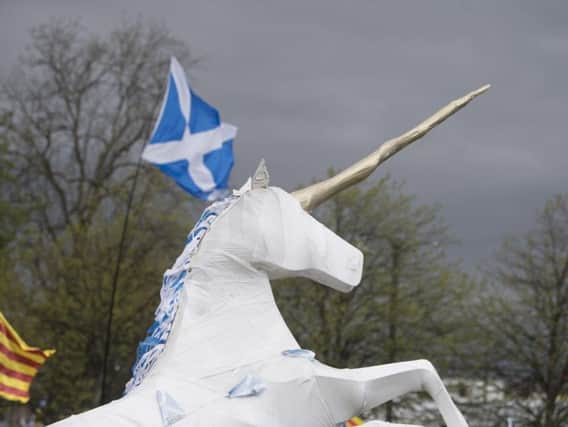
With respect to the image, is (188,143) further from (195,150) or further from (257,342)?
(257,342)

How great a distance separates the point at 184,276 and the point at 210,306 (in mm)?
266

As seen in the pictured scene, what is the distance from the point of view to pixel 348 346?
69.3 ft

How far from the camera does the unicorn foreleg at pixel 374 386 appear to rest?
6336 millimetres

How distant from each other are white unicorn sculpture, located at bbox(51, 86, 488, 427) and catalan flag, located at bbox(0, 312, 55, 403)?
538 cm

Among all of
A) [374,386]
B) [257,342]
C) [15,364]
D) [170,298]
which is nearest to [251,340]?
[257,342]

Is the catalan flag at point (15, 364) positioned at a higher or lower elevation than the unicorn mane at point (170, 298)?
lower

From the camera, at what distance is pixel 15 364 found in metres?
11.8

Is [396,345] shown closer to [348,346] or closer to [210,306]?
[348,346]

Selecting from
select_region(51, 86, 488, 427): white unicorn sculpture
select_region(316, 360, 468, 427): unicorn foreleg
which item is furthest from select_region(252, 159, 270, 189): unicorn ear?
select_region(316, 360, 468, 427): unicorn foreleg

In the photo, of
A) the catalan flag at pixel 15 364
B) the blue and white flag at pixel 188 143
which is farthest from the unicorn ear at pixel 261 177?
the blue and white flag at pixel 188 143

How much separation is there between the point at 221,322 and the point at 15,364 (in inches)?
243

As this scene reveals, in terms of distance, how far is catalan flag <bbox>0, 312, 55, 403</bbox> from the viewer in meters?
11.7

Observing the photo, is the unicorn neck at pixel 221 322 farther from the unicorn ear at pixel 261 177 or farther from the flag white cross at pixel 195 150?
the flag white cross at pixel 195 150

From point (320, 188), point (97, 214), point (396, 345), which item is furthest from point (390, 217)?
point (320, 188)
